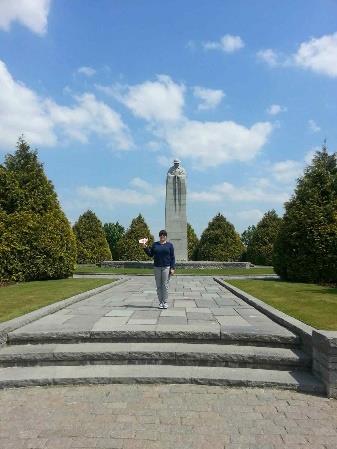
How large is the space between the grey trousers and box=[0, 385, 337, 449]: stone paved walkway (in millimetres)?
3746

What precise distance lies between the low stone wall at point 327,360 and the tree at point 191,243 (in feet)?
99.3

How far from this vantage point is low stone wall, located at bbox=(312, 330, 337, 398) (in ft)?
15.9

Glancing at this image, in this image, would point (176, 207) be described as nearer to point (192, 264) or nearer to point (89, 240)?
point (192, 264)

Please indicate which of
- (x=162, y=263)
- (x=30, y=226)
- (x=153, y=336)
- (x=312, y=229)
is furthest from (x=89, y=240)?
(x=153, y=336)

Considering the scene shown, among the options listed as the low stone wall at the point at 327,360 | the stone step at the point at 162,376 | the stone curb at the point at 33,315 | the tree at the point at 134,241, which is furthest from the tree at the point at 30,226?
the tree at the point at 134,241

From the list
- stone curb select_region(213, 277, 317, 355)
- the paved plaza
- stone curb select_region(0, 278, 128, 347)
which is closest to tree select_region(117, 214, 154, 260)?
stone curb select_region(0, 278, 128, 347)

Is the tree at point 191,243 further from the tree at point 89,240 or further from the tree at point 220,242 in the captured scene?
the tree at point 89,240

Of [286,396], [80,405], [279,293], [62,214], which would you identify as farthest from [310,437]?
[62,214]

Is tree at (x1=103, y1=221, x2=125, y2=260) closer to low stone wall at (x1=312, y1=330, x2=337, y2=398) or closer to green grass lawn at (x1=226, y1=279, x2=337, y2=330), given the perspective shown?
green grass lawn at (x1=226, y1=279, x2=337, y2=330)

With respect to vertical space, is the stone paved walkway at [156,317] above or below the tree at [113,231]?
below

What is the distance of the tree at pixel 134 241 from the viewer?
32750 mm

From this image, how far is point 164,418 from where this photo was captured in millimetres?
4250

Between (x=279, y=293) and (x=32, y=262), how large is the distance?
9.61 metres

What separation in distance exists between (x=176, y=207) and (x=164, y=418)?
22.5 metres
